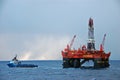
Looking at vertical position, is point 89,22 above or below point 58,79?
above

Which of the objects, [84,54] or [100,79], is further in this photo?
[84,54]

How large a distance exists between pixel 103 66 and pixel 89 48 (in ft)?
22.4

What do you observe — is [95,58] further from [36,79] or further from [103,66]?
[36,79]

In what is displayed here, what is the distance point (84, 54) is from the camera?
156 metres

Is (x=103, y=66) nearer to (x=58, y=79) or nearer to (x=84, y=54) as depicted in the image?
(x=84, y=54)

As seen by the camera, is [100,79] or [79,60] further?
[79,60]

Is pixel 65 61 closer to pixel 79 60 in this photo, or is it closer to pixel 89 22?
pixel 79 60

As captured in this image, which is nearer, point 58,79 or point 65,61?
point 58,79

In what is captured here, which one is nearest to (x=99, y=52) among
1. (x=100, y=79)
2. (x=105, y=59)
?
(x=105, y=59)

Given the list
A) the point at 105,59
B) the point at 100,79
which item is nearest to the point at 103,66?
the point at 105,59

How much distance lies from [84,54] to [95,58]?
341cm

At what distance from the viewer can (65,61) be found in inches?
6284

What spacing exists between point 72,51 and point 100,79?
58832 mm

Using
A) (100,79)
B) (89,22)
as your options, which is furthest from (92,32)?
(100,79)
